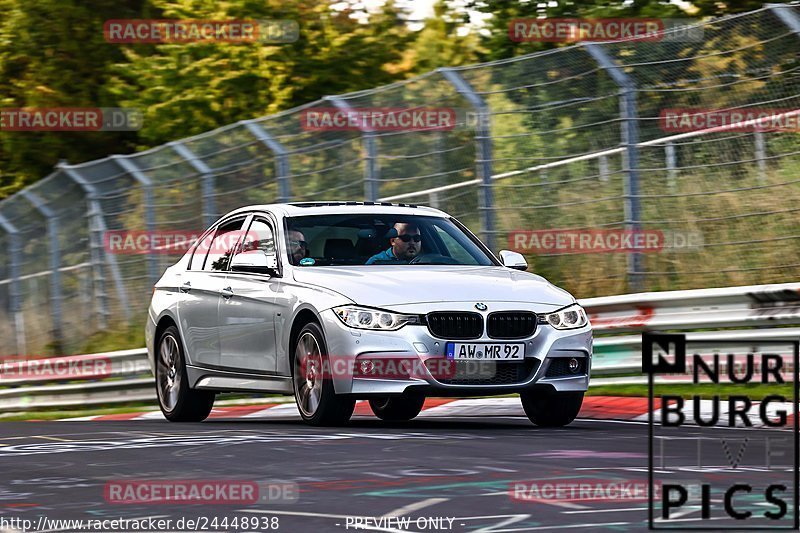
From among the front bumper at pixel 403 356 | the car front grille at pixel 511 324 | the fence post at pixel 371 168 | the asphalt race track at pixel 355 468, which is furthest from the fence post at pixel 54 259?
the car front grille at pixel 511 324

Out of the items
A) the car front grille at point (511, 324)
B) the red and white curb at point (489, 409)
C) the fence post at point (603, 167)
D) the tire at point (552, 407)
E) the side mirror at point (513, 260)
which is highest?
the fence post at point (603, 167)

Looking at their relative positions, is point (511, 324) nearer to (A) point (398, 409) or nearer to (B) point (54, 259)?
(A) point (398, 409)

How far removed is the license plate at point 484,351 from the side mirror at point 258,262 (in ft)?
5.66

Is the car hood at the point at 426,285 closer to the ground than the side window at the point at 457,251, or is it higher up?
closer to the ground

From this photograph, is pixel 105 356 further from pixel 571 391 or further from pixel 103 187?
pixel 571 391

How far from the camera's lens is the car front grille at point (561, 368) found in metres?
10.9

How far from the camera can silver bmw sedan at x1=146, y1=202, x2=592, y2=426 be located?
1059 centimetres

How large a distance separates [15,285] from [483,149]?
12.0 metres

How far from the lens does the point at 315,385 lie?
11.0 meters

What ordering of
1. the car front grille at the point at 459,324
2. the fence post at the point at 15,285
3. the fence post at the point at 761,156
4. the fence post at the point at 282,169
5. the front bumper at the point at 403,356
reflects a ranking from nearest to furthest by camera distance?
the front bumper at the point at 403,356, the car front grille at the point at 459,324, the fence post at the point at 761,156, the fence post at the point at 282,169, the fence post at the point at 15,285

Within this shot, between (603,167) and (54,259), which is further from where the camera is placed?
(54,259)

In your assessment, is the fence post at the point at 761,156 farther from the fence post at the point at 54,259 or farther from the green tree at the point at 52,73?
the green tree at the point at 52,73

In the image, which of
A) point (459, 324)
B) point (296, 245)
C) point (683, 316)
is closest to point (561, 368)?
point (459, 324)

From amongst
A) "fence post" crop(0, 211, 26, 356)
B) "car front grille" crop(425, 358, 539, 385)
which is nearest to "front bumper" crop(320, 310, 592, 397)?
"car front grille" crop(425, 358, 539, 385)
